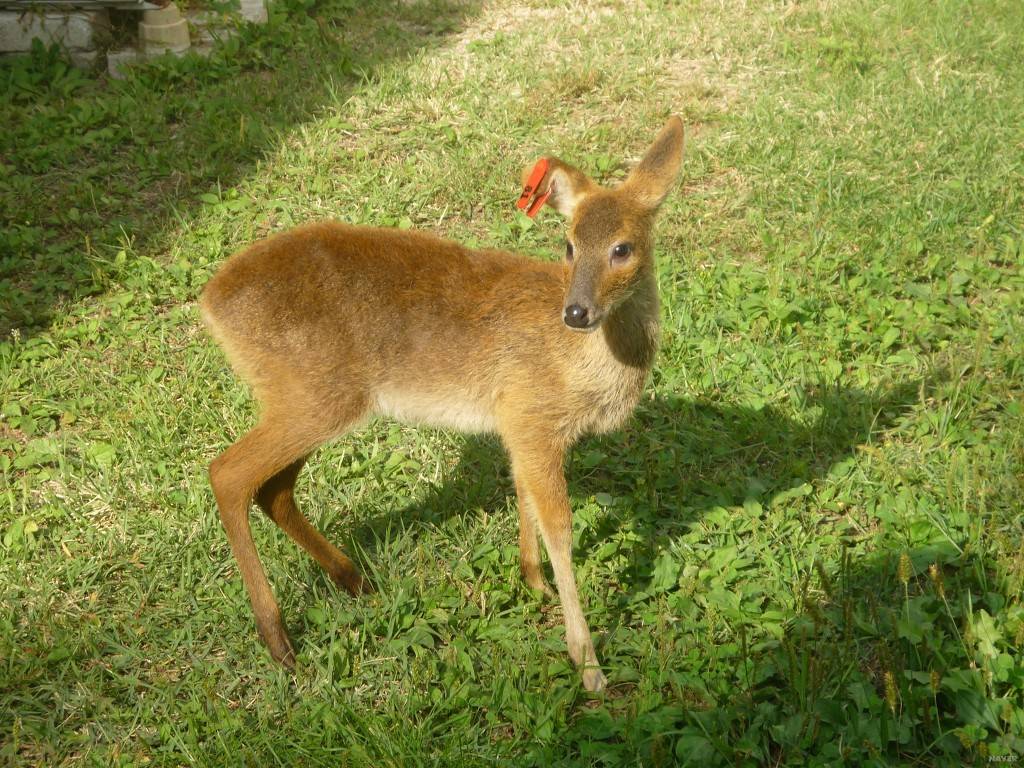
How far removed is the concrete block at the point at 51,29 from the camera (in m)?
6.80

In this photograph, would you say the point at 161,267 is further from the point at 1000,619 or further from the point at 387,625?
the point at 1000,619

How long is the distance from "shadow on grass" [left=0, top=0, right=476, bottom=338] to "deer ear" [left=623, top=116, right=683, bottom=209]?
293 cm

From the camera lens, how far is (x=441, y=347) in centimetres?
381

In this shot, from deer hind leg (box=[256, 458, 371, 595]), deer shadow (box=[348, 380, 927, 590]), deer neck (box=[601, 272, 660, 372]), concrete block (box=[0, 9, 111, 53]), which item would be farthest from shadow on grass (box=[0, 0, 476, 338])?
deer neck (box=[601, 272, 660, 372])

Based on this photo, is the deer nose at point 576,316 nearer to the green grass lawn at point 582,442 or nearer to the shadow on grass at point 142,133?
the green grass lawn at point 582,442

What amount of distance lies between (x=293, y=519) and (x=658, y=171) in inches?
69.7

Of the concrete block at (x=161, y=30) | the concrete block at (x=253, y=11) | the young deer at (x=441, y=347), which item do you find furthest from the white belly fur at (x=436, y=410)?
the concrete block at (x=253, y=11)

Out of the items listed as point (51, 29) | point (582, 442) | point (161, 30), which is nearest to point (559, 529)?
point (582, 442)

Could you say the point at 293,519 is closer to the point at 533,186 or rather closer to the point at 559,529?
the point at 559,529

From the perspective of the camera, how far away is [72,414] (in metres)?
4.66

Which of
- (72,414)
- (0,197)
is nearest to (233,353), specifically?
(72,414)

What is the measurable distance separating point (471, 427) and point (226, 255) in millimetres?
2292

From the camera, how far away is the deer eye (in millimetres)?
3566

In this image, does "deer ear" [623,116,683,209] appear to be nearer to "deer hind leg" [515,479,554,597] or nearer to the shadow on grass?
"deer hind leg" [515,479,554,597]
